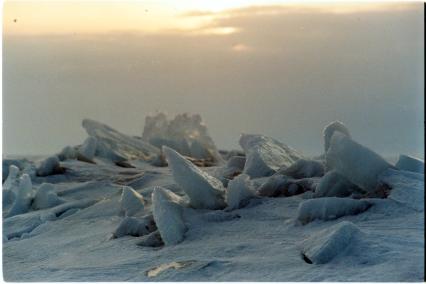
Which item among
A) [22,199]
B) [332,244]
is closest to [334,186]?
[332,244]

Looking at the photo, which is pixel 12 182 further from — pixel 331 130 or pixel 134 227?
pixel 331 130

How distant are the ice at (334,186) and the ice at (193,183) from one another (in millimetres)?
1035

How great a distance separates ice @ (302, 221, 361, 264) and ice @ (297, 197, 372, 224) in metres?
0.81

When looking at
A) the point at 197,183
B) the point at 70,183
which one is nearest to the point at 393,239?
the point at 197,183

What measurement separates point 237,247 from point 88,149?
9.39 m

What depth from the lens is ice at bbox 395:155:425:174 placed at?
7.10m

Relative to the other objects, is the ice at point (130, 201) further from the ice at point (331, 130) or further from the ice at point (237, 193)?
the ice at point (331, 130)

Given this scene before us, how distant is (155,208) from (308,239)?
161 centimetres

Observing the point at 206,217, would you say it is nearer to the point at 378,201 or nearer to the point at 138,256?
the point at 138,256

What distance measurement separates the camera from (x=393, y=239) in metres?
5.32

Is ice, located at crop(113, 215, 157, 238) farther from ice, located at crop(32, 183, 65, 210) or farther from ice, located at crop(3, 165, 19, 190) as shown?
ice, located at crop(3, 165, 19, 190)

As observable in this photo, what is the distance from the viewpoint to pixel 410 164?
714 centimetres

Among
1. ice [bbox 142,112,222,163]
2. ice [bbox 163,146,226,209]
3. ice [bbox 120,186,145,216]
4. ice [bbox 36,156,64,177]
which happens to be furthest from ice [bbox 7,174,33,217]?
ice [bbox 142,112,222,163]

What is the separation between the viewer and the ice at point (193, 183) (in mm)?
6746
